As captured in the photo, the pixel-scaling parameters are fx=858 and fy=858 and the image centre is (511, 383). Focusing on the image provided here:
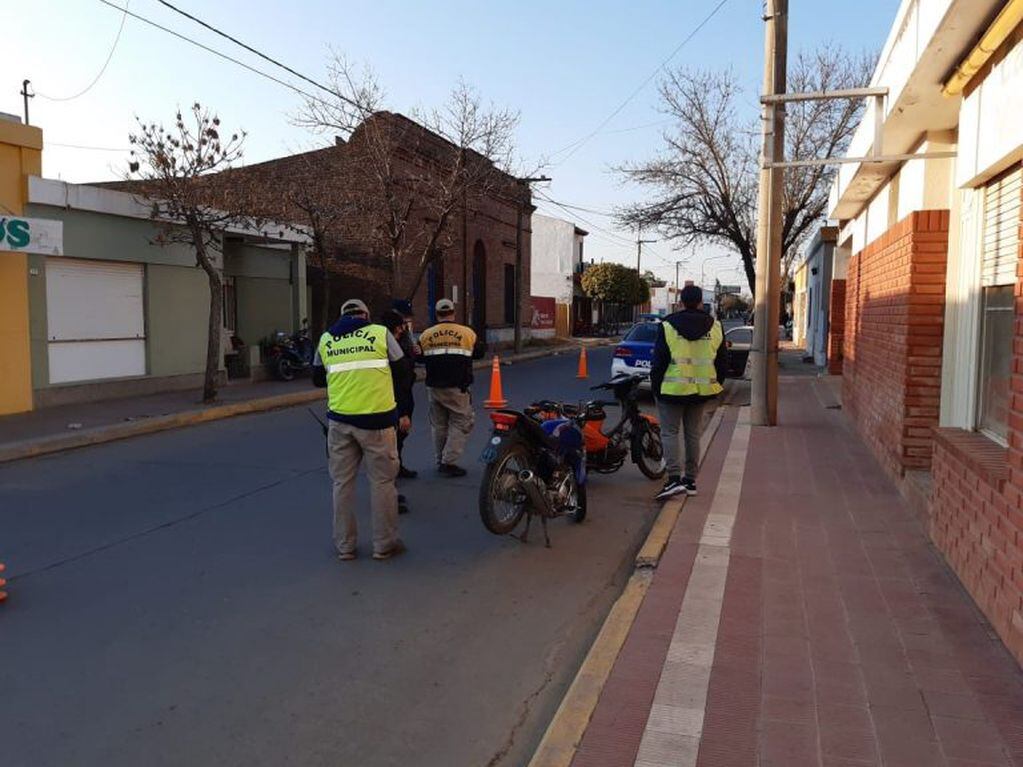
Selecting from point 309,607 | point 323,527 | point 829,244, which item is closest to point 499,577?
point 309,607

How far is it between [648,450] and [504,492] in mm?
2886

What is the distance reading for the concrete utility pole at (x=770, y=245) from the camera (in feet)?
39.7

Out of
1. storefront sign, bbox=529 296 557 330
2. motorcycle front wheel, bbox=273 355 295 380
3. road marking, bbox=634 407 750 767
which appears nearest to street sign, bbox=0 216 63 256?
motorcycle front wheel, bbox=273 355 295 380

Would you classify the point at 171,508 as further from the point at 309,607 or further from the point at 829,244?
the point at 829,244

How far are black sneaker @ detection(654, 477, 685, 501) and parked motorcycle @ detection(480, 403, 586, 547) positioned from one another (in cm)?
91

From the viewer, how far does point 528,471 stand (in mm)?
6312

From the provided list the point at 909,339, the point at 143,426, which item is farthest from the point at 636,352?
the point at 909,339

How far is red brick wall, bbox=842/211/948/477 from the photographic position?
7.07m

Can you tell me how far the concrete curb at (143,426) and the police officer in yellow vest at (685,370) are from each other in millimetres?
7684

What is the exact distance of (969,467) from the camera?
4.95 m

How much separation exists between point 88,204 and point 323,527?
33.4 feet

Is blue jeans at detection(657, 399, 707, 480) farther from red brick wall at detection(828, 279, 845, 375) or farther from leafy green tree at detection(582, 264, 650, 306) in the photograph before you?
leafy green tree at detection(582, 264, 650, 306)

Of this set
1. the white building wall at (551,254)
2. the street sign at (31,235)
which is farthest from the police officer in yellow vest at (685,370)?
the white building wall at (551,254)

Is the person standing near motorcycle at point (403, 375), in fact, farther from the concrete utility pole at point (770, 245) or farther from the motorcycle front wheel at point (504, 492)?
the concrete utility pole at point (770, 245)
